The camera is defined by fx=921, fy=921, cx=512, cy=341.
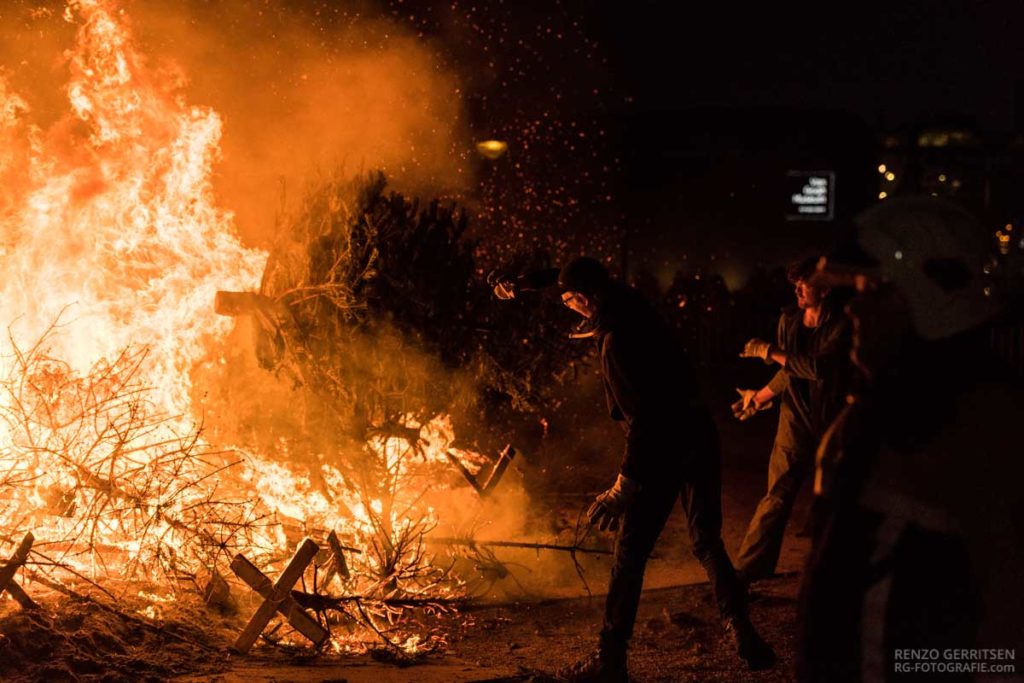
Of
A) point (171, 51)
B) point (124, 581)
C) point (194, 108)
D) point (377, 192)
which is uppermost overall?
point (171, 51)

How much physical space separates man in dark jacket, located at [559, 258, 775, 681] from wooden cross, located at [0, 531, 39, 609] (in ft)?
8.34

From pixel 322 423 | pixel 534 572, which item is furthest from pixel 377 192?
pixel 534 572

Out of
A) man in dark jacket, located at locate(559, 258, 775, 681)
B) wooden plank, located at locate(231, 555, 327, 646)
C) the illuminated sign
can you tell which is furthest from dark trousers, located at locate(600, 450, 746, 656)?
the illuminated sign

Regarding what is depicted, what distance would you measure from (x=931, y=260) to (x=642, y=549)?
88.2 inches

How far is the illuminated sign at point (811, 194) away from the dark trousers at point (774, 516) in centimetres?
3285

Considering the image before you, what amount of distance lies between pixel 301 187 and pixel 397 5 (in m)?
4.63

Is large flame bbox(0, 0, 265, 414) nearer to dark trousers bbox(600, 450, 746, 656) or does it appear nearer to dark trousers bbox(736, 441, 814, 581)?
dark trousers bbox(600, 450, 746, 656)

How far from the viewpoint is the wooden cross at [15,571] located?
13.5 ft

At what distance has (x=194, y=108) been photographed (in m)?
7.39

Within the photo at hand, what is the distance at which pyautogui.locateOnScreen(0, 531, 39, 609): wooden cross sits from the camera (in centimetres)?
412

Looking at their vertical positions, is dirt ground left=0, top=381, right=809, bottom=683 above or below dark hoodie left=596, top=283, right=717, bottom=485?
below

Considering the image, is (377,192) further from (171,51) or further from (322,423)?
(171,51)

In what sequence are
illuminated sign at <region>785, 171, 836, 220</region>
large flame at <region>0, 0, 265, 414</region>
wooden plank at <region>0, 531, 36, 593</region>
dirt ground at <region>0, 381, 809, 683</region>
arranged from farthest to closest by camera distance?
illuminated sign at <region>785, 171, 836, 220</region>, large flame at <region>0, 0, 265, 414</region>, wooden plank at <region>0, 531, 36, 593</region>, dirt ground at <region>0, 381, 809, 683</region>

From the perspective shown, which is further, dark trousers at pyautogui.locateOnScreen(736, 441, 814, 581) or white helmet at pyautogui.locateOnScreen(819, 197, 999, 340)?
dark trousers at pyautogui.locateOnScreen(736, 441, 814, 581)
